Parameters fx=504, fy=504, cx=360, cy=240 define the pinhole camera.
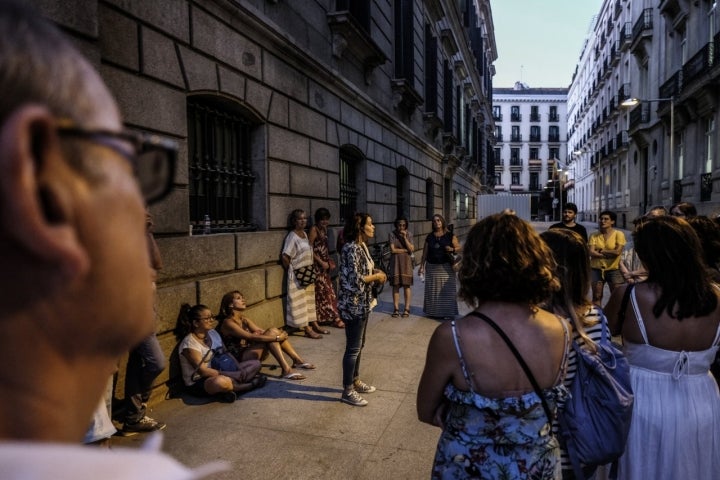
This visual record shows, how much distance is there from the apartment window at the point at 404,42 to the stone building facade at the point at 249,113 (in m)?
0.08

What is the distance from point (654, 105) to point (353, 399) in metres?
29.2

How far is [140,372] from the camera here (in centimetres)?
393

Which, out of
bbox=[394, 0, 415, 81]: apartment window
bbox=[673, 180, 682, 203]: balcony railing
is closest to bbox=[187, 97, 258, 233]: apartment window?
bbox=[394, 0, 415, 81]: apartment window

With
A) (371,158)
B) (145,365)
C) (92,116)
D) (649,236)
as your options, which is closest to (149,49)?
(145,365)

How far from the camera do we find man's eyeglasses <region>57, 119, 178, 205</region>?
0.57m

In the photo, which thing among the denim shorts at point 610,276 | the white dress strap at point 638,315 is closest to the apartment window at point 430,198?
→ the denim shorts at point 610,276

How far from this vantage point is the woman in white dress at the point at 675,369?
8.49 feet

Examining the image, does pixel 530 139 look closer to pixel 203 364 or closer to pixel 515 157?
pixel 515 157

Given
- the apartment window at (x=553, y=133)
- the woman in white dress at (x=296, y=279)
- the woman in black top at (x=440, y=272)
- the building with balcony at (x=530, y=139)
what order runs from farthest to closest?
the apartment window at (x=553, y=133), the building with balcony at (x=530, y=139), the woman in black top at (x=440, y=272), the woman in white dress at (x=296, y=279)

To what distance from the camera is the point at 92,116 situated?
594mm

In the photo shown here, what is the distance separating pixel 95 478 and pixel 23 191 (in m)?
0.30

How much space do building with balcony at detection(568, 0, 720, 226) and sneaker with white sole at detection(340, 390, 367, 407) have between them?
1790 cm

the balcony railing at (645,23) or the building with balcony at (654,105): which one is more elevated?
the balcony railing at (645,23)

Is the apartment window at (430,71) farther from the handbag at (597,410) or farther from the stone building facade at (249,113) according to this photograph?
the handbag at (597,410)
